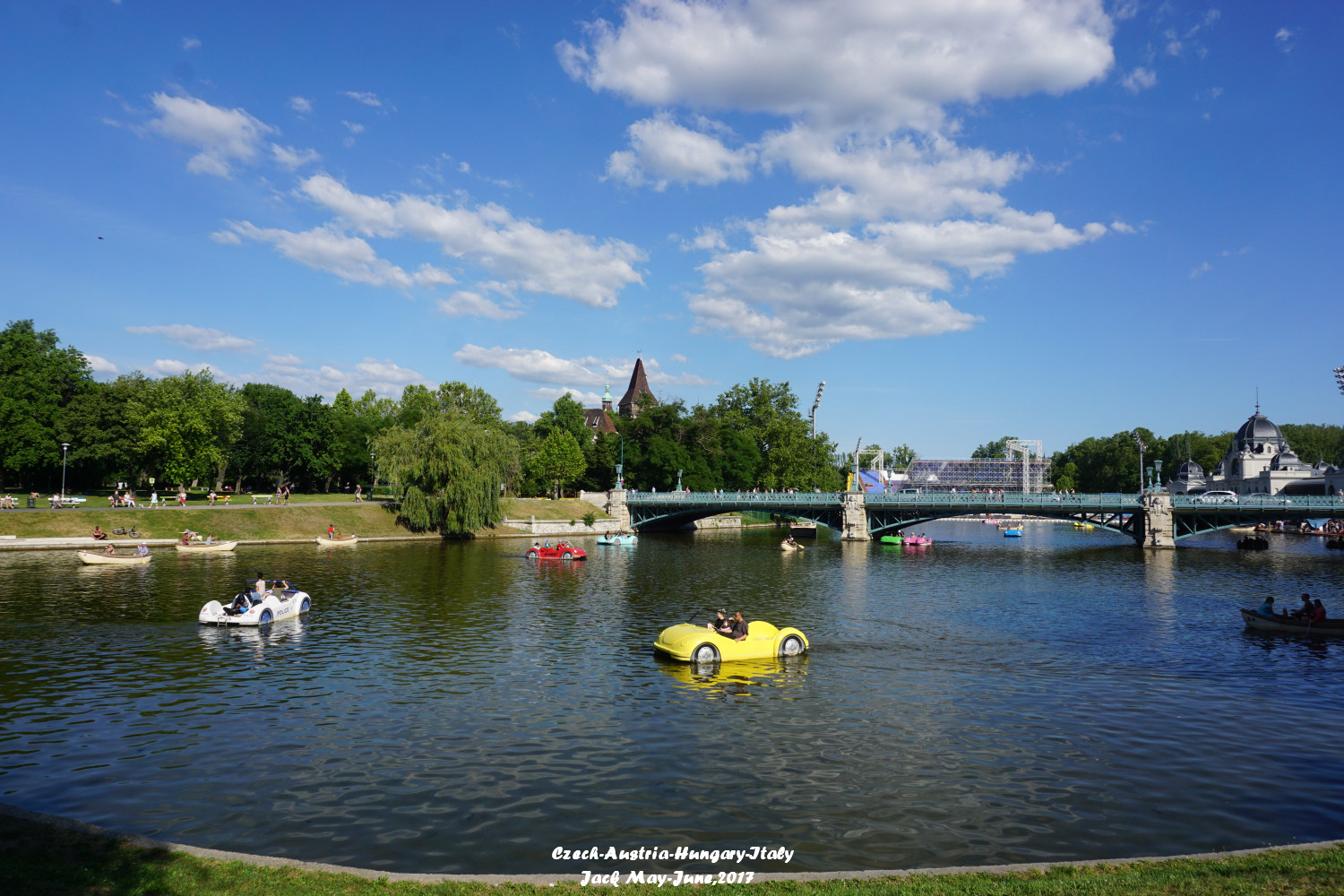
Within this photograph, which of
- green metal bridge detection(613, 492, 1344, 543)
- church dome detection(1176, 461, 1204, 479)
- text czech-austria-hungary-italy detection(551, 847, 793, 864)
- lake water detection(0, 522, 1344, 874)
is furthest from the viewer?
church dome detection(1176, 461, 1204, 479)

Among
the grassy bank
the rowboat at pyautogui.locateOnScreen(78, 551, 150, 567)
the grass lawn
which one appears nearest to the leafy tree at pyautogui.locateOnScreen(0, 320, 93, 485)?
the grassy bank

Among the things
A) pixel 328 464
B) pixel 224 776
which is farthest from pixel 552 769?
pixel 328 464

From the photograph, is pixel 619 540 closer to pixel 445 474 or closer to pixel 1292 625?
pixel 445 474

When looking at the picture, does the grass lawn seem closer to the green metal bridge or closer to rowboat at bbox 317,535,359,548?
the green metal bridge

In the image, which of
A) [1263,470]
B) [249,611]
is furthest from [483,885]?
[1263,470]

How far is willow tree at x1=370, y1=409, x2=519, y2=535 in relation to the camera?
252 feet

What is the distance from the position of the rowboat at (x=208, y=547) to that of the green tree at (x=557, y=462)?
55.9 meters

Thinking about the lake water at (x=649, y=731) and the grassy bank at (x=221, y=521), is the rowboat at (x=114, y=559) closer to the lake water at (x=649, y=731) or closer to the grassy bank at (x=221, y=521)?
the lake water at (x=649, y=731)

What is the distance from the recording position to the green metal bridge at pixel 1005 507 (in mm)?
72938

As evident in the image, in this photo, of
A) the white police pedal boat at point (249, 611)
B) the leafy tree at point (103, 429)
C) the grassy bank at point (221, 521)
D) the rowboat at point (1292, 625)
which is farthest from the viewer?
the leafy tree at point (103, 429)

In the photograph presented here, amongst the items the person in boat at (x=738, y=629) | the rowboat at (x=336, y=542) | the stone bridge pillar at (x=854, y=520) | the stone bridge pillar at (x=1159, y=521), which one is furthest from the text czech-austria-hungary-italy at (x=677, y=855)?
the stone bridge pillar at (x=1159, y=521)

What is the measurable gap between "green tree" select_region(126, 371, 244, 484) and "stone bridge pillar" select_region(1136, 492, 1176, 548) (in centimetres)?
10071

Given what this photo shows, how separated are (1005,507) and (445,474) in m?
55.2

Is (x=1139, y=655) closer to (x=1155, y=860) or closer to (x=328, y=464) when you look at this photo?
(x=1155, y=860)
